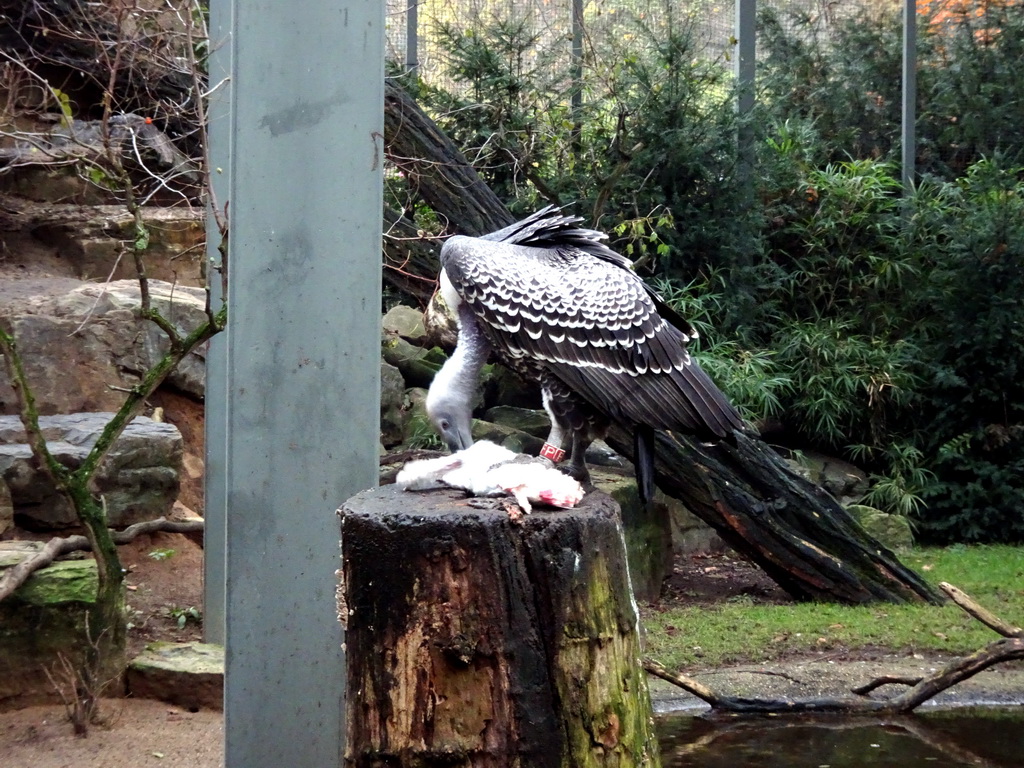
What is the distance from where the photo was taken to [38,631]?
4.22 metres

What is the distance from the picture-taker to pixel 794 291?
30.6 feet

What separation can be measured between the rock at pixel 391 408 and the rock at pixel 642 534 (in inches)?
65.0

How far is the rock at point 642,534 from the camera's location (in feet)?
21.0

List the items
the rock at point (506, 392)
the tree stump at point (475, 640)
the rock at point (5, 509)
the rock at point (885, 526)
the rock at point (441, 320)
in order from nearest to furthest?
1. the tree stump at point (475, 640)
2. the rock at point (441, 320)
3. the rock at point (5, 509)
4. the rock at point (885, 526)
5. the rock at point (506, 392)

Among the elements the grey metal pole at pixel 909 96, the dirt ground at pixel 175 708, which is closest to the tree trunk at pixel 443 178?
the dirt ground at pixel 175 708

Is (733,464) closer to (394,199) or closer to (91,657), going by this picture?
(394,199)

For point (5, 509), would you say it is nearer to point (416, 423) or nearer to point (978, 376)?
point (416, 423)

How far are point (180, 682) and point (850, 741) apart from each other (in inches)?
113

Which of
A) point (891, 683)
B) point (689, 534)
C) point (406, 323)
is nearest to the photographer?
point (891, 683)

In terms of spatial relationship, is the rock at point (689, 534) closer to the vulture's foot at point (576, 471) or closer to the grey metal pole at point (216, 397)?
the grey metal pole at point (216, 397)

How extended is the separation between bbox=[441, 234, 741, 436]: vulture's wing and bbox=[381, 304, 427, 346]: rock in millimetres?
5038

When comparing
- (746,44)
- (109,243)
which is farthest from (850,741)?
(746,44)

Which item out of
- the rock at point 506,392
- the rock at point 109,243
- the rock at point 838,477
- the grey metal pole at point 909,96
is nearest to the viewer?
the rock at point 109,243

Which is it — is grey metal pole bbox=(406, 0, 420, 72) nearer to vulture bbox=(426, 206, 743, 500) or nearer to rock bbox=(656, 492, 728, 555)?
rock bbox=(656, 492, 728, 555)
